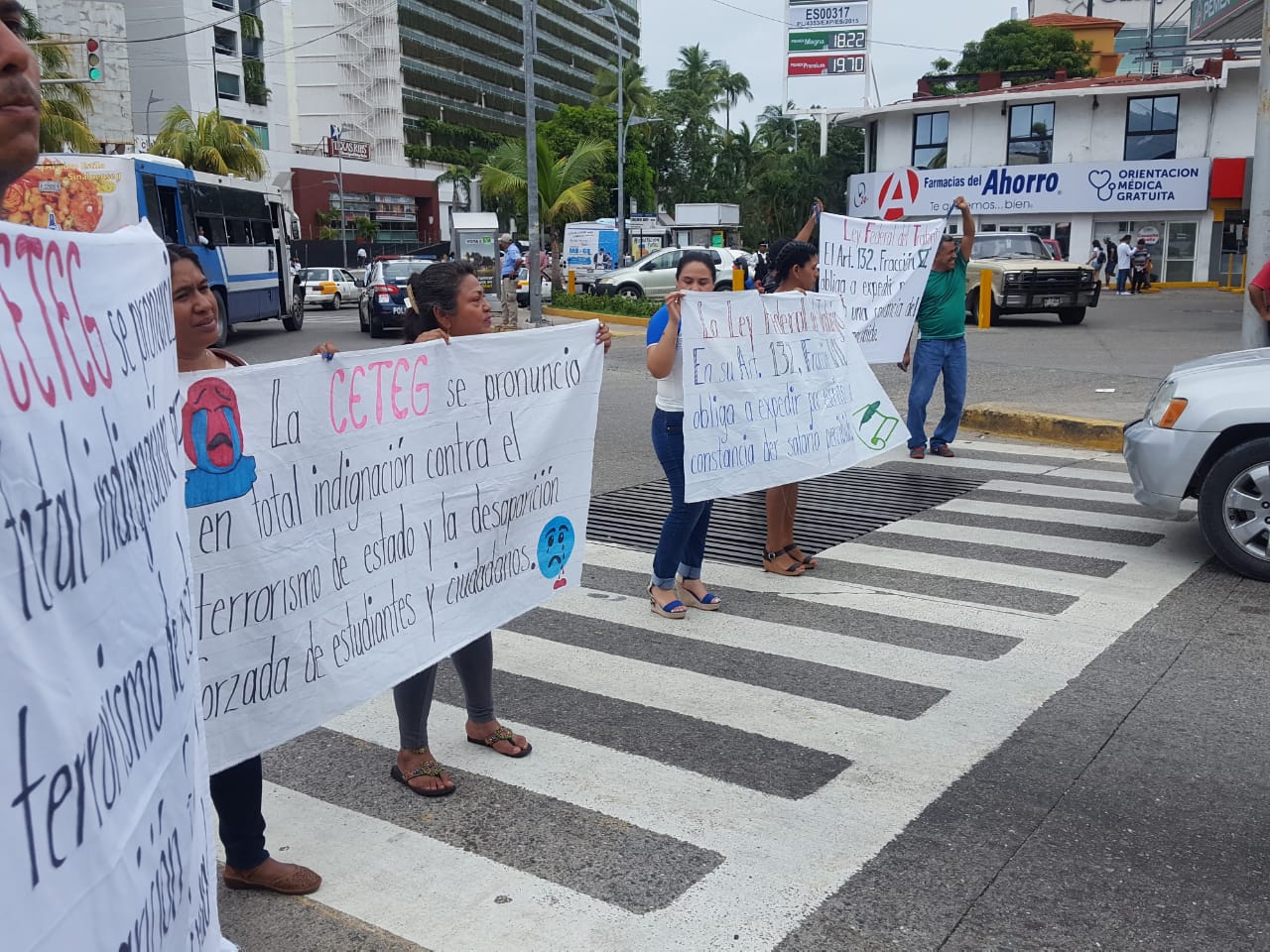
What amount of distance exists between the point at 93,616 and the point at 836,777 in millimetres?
3139

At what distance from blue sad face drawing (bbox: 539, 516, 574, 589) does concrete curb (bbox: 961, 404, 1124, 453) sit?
7.32 meters

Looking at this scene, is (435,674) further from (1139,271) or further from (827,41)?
(827,41)

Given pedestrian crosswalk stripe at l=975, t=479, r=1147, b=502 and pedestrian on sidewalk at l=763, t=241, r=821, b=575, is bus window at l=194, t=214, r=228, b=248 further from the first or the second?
pedestrian on sidewalk at l=763, t=241, r=821, b=575

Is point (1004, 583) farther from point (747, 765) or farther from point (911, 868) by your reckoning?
point (911, 868)

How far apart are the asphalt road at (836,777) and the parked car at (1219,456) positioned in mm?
273

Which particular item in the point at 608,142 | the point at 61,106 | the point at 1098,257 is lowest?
the point at 1098,257

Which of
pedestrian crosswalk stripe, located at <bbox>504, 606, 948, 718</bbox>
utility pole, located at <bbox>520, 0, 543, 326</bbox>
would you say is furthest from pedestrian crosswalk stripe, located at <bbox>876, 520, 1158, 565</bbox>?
utility pole, located at <bbox>520, 0, 543, 326</bbox>

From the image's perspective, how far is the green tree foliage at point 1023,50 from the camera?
64.6 meters

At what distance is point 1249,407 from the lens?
650 centimetres

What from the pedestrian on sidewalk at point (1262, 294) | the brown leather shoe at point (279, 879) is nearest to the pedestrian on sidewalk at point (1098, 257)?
the pedestrian on sidewalk at point (1262, 294)

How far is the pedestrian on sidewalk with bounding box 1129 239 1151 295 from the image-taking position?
37.5 m

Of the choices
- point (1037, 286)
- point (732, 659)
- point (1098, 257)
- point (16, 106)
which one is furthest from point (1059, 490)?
point (1098, 257)

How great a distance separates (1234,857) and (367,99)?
104190 millimetres

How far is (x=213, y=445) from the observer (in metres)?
3.19
